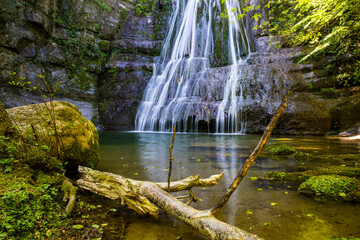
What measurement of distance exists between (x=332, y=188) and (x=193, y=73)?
15881 millimetres

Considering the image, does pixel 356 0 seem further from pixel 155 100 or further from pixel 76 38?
pixel 76 38

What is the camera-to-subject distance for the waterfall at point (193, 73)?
14305mm

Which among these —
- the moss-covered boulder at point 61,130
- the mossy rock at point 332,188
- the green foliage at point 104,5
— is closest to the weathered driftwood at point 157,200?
the moss-covered boulder at point 61,130

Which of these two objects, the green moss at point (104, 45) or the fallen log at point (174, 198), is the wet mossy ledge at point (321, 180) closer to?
the fallen log at point (174, 198)

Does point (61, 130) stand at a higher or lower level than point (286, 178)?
higher

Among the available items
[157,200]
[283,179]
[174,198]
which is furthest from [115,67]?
[174,198]

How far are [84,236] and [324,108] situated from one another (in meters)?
13.7

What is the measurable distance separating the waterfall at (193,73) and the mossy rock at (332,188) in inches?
415

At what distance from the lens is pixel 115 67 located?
19.7 metres

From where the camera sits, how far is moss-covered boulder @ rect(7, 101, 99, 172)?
295cm

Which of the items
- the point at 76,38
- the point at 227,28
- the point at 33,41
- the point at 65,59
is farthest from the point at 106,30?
the point at 227,28

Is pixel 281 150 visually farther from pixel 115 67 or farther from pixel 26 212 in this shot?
pixel 115 67

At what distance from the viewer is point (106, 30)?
2162cm

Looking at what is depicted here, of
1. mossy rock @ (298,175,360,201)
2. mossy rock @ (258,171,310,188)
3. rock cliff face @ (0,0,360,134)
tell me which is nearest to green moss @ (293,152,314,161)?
mossy rock @ (258,171,310,188)
